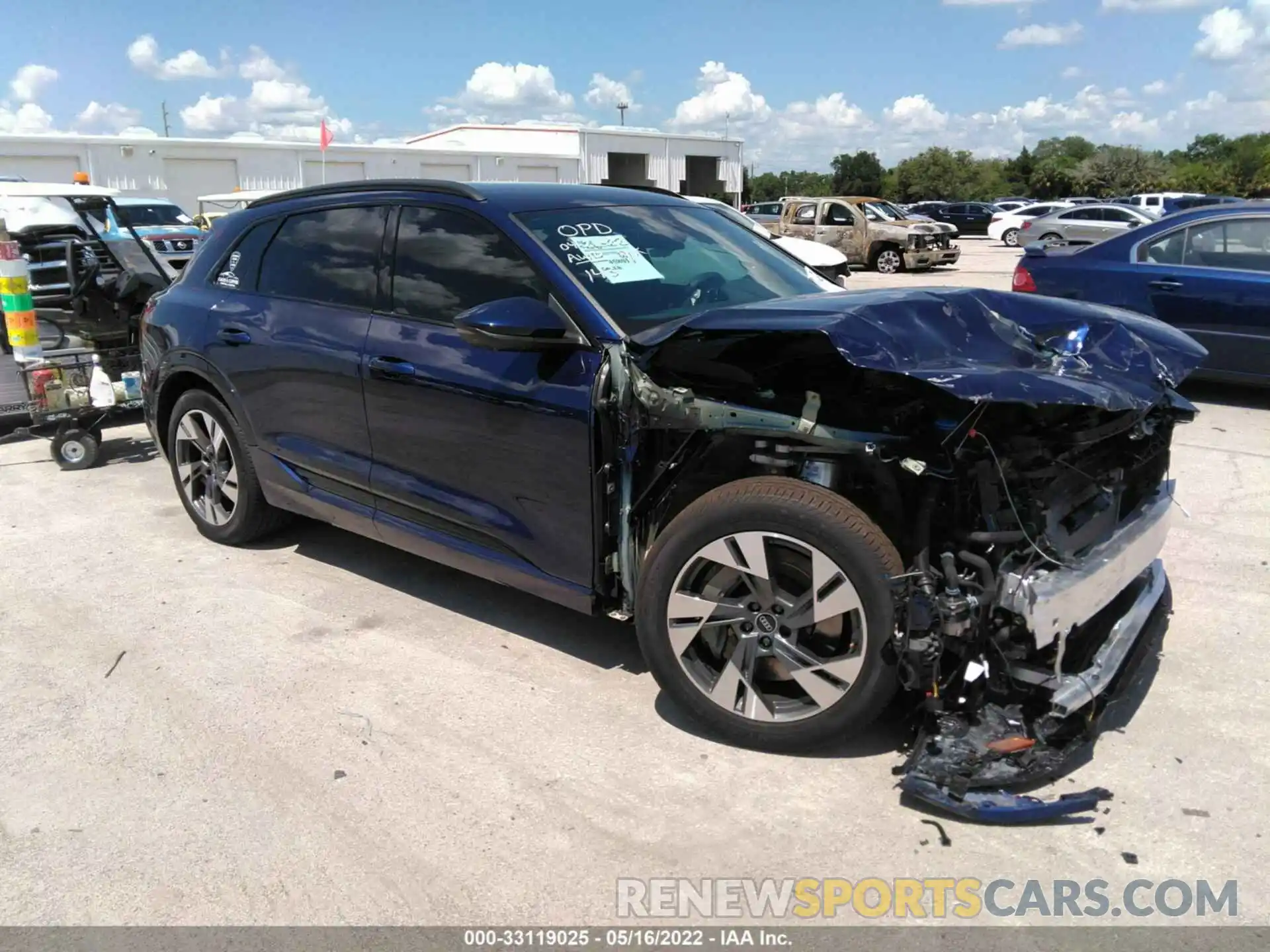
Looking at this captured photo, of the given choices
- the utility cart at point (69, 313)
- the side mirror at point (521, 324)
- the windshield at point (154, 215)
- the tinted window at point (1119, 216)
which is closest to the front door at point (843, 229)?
the tinted window at point (1119, 216)

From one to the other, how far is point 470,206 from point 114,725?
2.31m

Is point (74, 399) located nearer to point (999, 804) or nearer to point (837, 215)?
point (999, 804)

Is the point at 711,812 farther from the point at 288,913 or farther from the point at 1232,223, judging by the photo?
the point at 1232,223

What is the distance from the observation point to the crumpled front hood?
9.00 ft

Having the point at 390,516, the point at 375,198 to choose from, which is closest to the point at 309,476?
the point at 390,516

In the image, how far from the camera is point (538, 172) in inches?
1738

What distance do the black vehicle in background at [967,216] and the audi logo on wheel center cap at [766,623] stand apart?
4194cm

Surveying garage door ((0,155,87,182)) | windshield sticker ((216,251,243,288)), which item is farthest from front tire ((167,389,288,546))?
garage door ((0,155,87,182))

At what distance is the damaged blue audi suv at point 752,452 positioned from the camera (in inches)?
112

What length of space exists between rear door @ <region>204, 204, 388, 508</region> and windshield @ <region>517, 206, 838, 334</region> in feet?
3.06

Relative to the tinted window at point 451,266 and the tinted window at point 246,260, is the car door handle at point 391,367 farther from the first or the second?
the tinted window at point 246,260

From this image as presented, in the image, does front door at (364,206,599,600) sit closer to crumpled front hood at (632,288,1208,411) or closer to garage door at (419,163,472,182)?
crumpled front hood at (632,288,1208,411)

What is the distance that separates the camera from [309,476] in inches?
177

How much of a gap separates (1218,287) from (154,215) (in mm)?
18296
